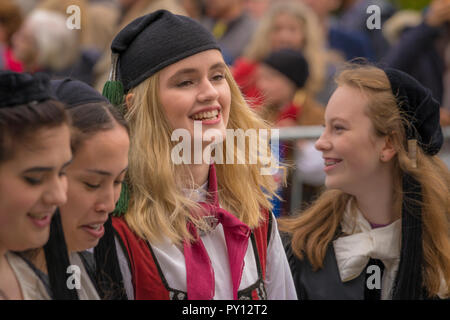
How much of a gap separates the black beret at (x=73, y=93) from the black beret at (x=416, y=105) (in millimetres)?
1262

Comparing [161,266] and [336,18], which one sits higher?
[336,18]

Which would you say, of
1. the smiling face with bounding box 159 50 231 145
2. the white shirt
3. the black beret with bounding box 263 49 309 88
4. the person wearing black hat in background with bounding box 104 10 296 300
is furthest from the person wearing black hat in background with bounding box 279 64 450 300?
the black beret with bounding box 263 49 309 88

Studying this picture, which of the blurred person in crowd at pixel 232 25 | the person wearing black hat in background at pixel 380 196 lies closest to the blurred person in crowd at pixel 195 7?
the blurred person in crowd at pixel 232 25

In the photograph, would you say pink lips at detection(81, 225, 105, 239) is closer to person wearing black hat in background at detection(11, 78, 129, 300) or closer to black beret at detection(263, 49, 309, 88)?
person wearing black hat in background at detection(11, 78, 129, 300)

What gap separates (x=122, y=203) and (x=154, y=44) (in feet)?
1.96

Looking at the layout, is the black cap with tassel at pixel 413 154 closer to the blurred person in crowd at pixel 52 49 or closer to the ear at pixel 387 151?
the ear at pixel 387 151

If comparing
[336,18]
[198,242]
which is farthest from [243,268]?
[336,18]

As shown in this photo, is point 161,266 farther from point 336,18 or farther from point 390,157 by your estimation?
point 336,18

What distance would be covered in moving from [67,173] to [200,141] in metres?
0.60

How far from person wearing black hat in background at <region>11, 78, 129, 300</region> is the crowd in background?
236 cm

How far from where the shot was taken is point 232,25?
20.0 ft

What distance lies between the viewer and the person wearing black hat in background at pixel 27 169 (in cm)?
203

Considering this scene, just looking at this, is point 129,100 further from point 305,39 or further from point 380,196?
point 305,39

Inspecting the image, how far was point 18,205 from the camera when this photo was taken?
2.05 metres
